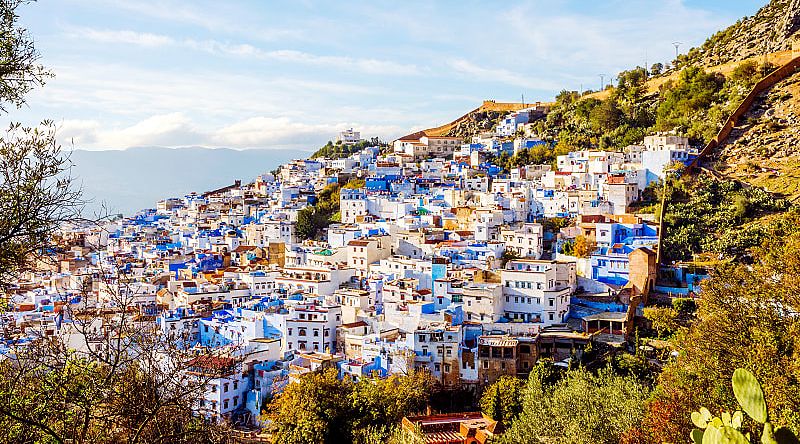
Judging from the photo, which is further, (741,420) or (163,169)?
(163,169)

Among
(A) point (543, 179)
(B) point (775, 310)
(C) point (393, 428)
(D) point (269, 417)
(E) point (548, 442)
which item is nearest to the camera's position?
(B) point (775, 310)

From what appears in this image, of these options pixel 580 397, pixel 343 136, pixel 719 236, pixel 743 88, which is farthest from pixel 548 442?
pixel 343 136

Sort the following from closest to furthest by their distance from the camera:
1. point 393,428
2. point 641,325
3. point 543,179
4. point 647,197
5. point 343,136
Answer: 1. point 393,428
2. point 641,325
3. point 647,197
4. point 543,179
5. point 343,136

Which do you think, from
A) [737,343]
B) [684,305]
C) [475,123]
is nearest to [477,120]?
[475,123]

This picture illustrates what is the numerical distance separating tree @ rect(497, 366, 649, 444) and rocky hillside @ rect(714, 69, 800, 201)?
14.5m

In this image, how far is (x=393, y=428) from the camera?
1377 centimetres

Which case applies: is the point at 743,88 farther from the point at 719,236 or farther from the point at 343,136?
the point at 343,136

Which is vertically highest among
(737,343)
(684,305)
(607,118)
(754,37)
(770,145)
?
(754,37)

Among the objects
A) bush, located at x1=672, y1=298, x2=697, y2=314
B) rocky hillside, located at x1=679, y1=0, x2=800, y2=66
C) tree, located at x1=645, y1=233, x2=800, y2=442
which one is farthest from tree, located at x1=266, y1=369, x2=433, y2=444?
rocky hillside, located at x1=679, y1=0, x2=800, y2=66

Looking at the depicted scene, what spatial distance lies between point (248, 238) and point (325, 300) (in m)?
12.1

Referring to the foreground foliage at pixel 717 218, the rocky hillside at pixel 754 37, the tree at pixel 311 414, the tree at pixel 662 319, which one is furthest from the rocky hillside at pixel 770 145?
the tree at pixel 311 414

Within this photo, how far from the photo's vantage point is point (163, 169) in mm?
91188

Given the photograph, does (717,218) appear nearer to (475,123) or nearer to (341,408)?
(341,408)

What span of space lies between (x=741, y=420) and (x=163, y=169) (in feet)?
308
